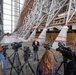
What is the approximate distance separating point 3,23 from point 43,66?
40.0 meters

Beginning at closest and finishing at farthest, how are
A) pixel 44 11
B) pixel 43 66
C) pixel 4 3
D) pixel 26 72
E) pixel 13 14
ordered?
pixel 43 66 → pixel 26 72 → pixel 44 11 → pixel 4 3 → pixel 13 14

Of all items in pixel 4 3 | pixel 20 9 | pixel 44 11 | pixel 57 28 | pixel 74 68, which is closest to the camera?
pixel 74 68

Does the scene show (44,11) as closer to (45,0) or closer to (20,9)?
(45,0)

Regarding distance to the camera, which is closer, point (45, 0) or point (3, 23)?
point (45, 0)

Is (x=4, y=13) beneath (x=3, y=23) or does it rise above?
above

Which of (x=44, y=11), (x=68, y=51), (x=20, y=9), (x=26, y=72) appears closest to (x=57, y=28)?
(x=44, y=11)

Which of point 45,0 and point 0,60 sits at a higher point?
point 45,0

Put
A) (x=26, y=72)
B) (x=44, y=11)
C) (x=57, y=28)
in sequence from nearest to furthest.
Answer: (x=26, y=72) < (x=57, y=28) < (x=44, y=11)

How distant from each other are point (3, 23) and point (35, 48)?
3417 centimetres

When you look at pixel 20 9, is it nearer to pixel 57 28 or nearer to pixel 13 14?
pixel 13 14

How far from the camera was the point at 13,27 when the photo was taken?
4459cm

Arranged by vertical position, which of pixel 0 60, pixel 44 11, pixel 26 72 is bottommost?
pixel 26 72

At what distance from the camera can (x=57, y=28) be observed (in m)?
20.3

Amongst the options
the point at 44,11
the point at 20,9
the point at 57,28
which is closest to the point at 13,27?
the point at 20,9
